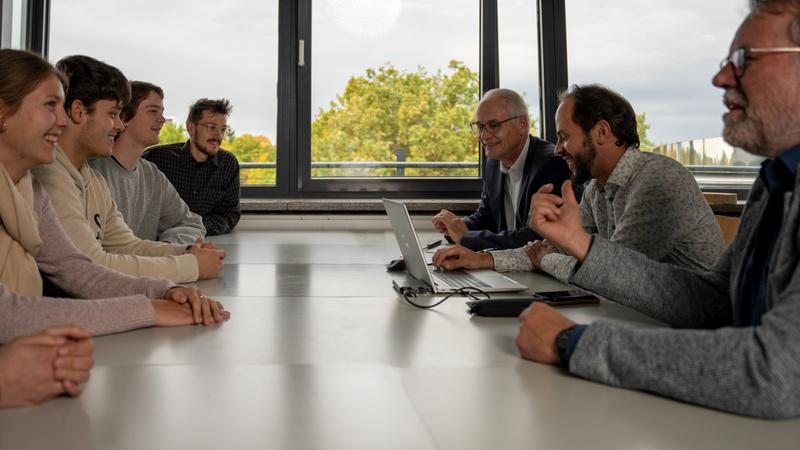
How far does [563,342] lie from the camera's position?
3.86 ft

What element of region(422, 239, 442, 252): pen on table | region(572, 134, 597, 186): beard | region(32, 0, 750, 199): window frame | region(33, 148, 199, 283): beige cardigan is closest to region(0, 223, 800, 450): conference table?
region(33, 148, 199, 283): beige cardigan

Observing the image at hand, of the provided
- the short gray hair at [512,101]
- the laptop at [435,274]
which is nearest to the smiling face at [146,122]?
the laptop at [435,274]

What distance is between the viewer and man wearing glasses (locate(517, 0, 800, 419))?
3.12ft

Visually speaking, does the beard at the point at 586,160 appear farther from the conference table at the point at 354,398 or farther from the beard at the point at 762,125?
the beard at the point at 762,125

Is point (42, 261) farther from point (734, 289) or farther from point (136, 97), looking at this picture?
point (136, 97)

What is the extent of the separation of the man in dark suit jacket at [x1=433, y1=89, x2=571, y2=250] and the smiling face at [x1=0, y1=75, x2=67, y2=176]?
1740mm

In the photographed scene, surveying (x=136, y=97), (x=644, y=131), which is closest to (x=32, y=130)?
(x=136, y=97)

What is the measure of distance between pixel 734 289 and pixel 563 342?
1.05 feet

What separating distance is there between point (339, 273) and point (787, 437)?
159 centimetres

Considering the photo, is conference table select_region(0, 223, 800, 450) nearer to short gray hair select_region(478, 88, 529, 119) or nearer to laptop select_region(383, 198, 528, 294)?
laptop select_region(383, 198, 528, 294)

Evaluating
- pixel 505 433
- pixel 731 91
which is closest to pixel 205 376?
pixel 505 433

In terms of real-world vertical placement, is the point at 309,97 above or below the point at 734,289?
above

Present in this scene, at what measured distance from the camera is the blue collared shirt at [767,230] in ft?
3.74

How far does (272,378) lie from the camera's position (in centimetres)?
115
